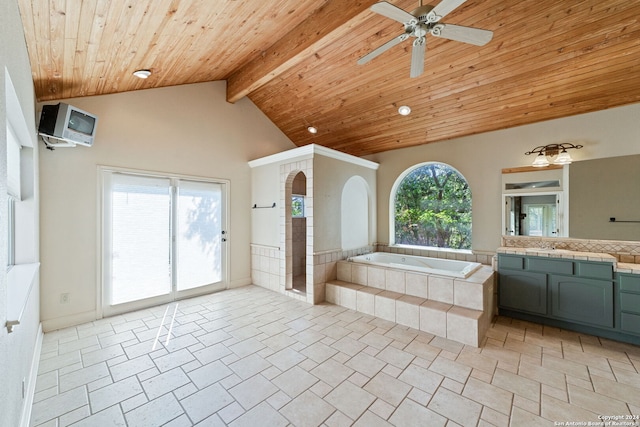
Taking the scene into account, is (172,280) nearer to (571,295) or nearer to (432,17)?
(432,17)

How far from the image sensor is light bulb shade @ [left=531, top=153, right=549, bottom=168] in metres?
3.52

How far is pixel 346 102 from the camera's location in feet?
13.5

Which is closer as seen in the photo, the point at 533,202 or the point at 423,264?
the point at 533,202

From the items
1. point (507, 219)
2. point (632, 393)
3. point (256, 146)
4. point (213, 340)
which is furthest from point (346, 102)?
point (632, 393)

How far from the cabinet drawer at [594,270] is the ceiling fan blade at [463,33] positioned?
2682 mm

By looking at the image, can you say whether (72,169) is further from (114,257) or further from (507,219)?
(507,219)

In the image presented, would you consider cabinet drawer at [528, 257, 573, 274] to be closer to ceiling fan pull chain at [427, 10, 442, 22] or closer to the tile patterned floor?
the tile patterned floor

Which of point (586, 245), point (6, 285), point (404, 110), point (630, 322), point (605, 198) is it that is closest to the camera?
point (6, 285)

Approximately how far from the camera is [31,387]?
6.44 feet

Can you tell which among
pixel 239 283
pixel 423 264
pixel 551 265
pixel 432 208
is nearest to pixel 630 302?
pixel 551 265

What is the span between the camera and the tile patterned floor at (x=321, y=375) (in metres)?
1.77

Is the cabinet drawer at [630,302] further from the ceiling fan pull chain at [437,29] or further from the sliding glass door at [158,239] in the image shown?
the sliding glass door at [158,239]

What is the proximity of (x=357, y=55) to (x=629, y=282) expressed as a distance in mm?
3850

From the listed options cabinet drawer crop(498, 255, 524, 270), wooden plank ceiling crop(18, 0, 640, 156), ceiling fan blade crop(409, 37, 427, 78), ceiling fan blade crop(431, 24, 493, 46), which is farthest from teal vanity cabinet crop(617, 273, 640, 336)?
ceiling fan blade crop(409, 37, 427, 78)
